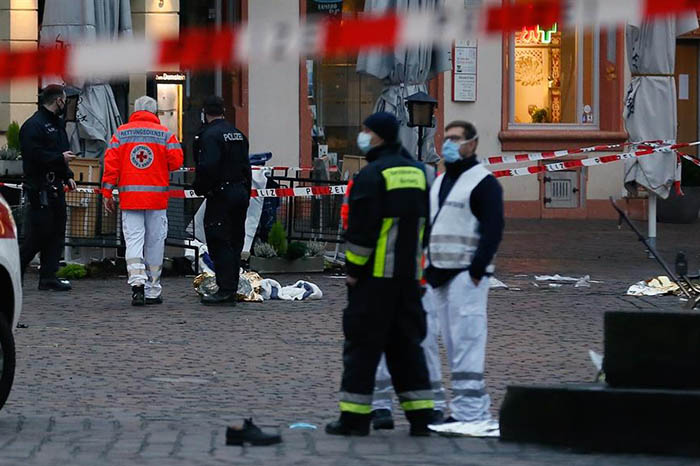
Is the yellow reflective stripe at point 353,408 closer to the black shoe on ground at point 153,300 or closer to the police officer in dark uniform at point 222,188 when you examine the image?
the police officer in dark uniform at point 222,188

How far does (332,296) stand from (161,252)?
63.7 inches

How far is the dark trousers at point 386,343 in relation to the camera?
7.86 m

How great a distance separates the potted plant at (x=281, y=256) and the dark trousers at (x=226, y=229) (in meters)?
2.28

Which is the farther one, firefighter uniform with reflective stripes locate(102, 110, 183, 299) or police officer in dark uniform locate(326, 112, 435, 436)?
firefighter uniform with reflective stripes locate(102, 110, 183, 299)

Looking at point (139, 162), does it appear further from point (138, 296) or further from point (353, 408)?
point (353, 408)

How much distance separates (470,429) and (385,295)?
0.81 metres

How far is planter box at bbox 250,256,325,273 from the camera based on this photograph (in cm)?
1573

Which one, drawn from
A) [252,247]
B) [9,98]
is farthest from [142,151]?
[9,98]

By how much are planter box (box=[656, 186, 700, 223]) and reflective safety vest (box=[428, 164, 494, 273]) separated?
13.9 metres

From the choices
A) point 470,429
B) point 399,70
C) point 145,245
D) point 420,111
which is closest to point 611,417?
point 470,429

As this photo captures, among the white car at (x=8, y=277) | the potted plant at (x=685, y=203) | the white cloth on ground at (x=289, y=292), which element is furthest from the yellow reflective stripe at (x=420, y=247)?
the potted plant at (x=685, y=203)

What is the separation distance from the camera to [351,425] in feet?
25.8

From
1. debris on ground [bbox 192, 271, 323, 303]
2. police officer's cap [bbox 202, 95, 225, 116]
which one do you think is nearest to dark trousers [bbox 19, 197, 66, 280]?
debris on ground [bbox 192, 271, 323, 303]

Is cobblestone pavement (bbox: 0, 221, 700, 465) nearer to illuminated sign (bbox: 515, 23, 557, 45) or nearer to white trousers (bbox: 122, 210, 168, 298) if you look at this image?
white trousers (bbox: 122, 210, 168, 298)
